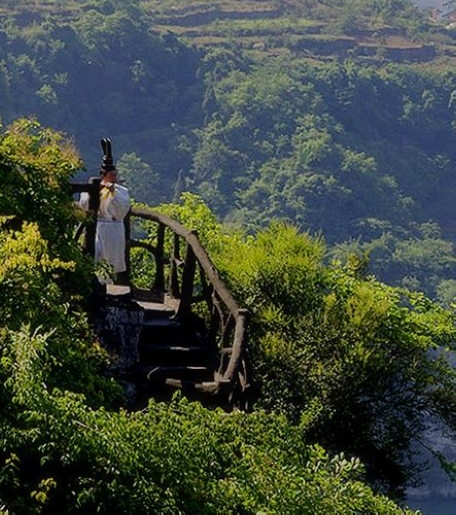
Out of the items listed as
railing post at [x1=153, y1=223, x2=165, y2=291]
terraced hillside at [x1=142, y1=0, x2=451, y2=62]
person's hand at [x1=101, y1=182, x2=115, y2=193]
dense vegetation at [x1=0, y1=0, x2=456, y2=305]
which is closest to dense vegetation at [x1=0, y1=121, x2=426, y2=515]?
person's hand at [x1=101, y1=182, x2=115, y2=193]

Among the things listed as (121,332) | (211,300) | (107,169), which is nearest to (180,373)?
(121,332)

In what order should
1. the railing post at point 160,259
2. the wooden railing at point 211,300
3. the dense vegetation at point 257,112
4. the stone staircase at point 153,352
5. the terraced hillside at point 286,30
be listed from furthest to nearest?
1. the terraced hillside at point 286,30
2. the dense vegetation at point 257,112
3. the railing post at point 160,259
4. the stone staircase at point 153,352
5. the wooden railing at point 211,300

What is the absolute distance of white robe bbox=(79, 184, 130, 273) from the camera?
39.5 feet

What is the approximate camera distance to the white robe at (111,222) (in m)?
12.0

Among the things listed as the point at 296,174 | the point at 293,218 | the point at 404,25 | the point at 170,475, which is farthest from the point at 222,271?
the point at 404,25

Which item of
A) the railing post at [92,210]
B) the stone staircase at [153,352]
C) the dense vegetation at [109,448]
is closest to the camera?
→ the dense vegetation at [109,448]

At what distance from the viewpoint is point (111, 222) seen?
12078 mm

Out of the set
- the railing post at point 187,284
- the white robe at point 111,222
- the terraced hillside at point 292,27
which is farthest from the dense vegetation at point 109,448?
the terraced hillside at point 292,27

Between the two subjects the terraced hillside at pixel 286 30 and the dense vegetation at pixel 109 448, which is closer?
the dense vegetation at pixel 109 448

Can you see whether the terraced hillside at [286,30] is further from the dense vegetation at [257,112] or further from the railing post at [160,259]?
the railing post at [160,259]

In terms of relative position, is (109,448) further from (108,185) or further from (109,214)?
(109,214)

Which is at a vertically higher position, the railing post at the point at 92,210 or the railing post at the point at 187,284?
the railing post at the point at 92,210

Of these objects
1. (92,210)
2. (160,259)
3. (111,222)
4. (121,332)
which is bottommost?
(160,259)

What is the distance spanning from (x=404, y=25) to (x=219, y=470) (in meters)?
186
